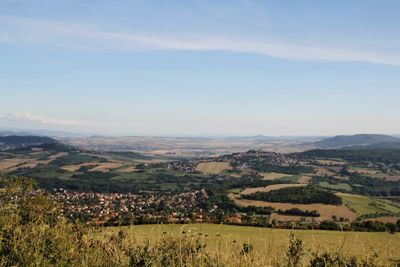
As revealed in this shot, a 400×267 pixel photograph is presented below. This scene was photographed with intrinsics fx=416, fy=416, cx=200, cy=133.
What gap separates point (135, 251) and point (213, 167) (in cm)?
17719

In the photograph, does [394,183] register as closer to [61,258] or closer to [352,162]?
[352,162]

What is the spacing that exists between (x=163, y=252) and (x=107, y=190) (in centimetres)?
11206

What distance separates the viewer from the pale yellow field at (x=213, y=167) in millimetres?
173250

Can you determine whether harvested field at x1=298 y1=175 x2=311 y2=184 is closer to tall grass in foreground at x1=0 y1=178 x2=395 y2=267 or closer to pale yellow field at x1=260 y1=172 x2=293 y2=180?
pale yellow field at x1=260 y1=172 x2=293 y2=180

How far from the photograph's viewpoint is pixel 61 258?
5.98 metres

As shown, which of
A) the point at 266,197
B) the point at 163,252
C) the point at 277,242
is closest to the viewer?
the point at 163,252

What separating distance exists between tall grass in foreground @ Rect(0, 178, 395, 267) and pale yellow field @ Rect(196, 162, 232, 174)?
16149cm

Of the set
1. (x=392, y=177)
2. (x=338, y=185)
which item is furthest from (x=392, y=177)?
(x=338, y=185)

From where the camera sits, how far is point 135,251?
6.81 meters

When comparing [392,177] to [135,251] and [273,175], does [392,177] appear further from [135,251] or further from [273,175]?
[135,251]

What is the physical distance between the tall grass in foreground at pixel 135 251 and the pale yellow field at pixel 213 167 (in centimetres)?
16149

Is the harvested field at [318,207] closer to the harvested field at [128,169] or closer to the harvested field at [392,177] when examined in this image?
the harvested field at [392,177]

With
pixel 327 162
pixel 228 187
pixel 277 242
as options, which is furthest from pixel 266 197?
pixel 327 162

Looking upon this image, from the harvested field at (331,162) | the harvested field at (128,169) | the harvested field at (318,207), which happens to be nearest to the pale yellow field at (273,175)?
the harvested field at (331,162)
